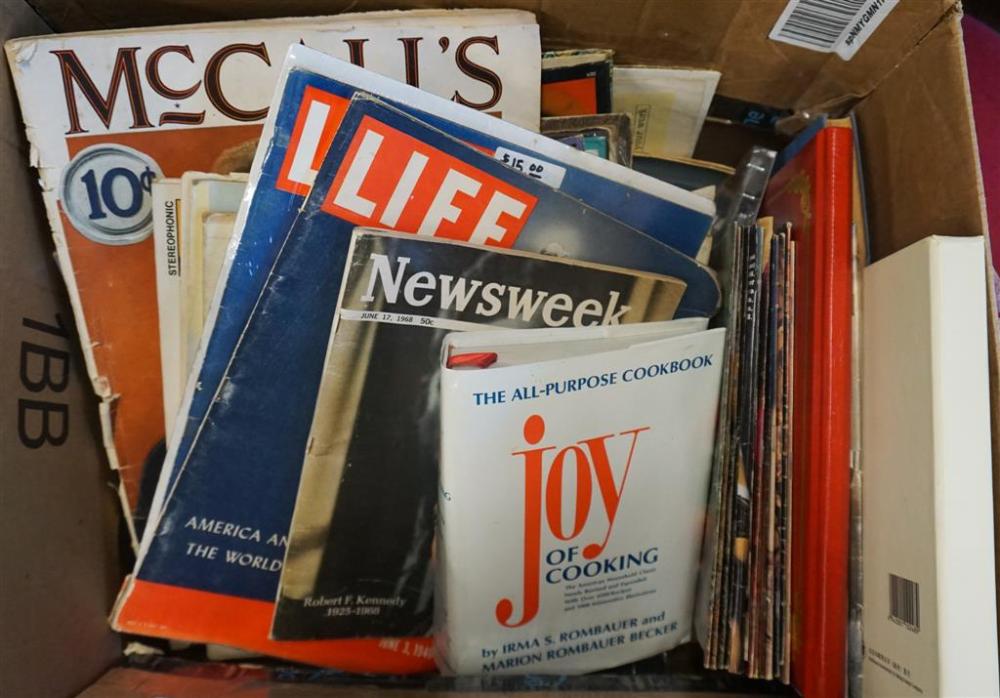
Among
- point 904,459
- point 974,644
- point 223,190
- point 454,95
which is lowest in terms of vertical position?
point 974,644

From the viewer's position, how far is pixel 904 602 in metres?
0.56

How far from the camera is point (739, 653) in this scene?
0.65 metres

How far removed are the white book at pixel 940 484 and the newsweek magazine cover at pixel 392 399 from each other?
0.20 metres

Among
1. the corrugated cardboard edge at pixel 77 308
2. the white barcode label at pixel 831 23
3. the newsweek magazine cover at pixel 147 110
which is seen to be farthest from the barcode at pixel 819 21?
the corrugated cardboard edge at pixel 77 308

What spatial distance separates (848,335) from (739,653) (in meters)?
0.31

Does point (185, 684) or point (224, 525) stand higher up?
point (224, 525)

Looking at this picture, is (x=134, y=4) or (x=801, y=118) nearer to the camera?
(x=134, y=4)

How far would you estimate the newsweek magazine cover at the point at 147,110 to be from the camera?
0.66 metres

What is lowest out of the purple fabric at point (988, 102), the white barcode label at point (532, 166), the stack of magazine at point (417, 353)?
the stack of magazine at point (417, 353)

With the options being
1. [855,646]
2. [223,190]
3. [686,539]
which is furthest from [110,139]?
[855,646]

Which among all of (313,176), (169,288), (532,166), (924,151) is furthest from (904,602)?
(169,288)

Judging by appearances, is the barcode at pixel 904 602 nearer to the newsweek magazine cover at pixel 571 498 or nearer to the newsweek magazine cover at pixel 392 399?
the newsweek magazine cover at pixel 571 498

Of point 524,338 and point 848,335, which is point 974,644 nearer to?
point 848,335

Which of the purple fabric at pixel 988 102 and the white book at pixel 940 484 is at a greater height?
the purple fabric at pixel 988 102
